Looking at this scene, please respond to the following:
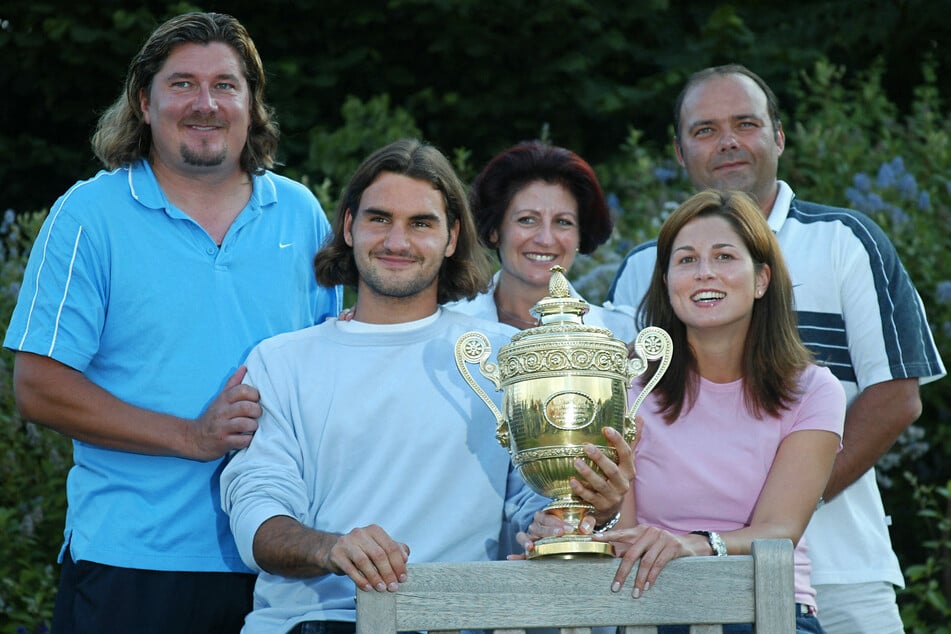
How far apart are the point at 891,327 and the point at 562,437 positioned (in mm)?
1393

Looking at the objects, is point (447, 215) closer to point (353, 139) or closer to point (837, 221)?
point (837, 221)

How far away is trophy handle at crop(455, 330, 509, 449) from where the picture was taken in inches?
108

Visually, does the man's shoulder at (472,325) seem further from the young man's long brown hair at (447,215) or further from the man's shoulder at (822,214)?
the man's shoulder at (822,214)

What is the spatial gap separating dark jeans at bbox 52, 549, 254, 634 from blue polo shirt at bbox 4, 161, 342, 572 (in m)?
0.04

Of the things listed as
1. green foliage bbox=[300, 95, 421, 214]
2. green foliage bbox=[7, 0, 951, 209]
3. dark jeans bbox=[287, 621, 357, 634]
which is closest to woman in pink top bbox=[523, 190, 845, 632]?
dark jeans bbox=[287, 621, 357, 634]

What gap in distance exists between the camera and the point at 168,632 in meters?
3.38

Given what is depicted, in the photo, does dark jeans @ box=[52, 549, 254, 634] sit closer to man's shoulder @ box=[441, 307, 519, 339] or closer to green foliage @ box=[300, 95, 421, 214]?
man's shoulder @ box=[441, 307, 519, 339]

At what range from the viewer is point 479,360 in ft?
9.11

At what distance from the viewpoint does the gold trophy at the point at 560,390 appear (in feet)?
8.86

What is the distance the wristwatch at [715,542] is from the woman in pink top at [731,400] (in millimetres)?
100

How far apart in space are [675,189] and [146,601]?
14.6ft

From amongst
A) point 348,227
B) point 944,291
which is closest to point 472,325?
point 348,227

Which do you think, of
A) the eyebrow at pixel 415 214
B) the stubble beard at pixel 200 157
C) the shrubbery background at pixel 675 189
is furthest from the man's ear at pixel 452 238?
the shrubbery background at pixel 675 189

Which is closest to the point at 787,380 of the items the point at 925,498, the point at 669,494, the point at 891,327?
the point at 669,494
